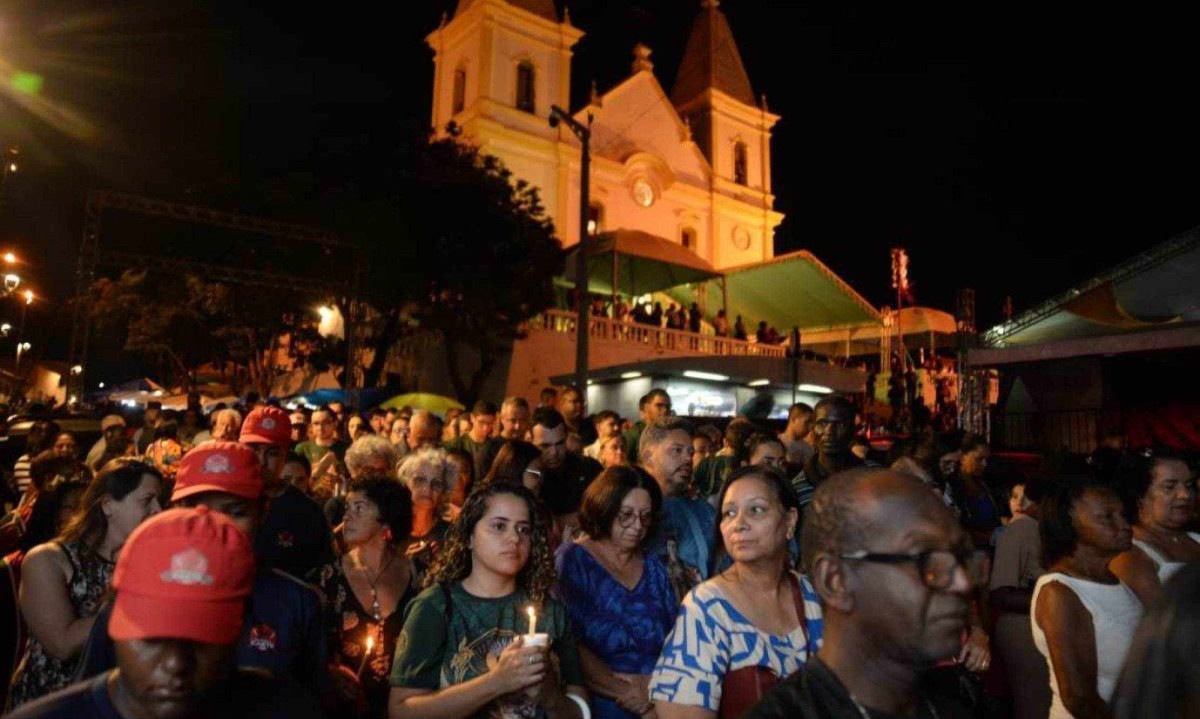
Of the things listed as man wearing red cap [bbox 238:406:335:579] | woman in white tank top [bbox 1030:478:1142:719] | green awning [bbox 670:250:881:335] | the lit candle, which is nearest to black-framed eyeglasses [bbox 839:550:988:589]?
woman in white tank top [bbox 1030:478:1142:719]

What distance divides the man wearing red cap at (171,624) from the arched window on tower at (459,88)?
114 ft

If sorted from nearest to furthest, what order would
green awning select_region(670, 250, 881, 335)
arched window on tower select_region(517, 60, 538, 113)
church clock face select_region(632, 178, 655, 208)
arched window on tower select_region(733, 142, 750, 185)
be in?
green awning select_region(670, 250, 881, 335), arched window on tower select_region(517, 60, 538, 113), church clock face select_region(632, 178, 655, 208), arched window on tower select_region(733, 142, 750, 185)

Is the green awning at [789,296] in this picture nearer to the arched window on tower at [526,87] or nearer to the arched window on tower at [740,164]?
the arched window on tower at [526,87]

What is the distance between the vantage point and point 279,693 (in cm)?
191

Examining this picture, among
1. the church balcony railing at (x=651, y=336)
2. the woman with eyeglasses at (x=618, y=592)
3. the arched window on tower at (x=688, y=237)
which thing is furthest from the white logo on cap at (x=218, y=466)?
the arched window on tower at (x=688, y=237)

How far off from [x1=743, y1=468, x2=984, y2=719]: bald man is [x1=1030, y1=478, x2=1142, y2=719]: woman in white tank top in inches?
56.1

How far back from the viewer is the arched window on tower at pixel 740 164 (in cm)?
4197

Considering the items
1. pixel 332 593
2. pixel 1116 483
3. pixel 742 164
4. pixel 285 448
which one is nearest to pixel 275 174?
pixel 285 448

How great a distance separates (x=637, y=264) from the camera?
25.5m

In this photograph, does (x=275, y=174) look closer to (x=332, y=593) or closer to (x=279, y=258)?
(x=279, y=258)

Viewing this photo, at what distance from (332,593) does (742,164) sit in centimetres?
4156

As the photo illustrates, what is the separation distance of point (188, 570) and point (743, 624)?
178cm

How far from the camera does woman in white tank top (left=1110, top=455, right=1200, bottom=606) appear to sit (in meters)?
3.88

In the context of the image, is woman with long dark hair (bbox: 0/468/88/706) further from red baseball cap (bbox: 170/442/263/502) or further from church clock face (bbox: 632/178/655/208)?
church clock face (bbox: 632/178/655/208)
